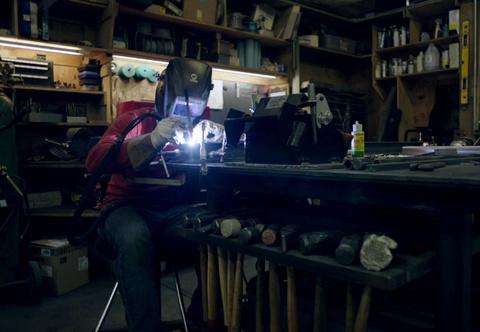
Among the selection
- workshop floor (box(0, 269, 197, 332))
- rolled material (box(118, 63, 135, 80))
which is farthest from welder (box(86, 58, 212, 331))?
rolled material (box(118, 63, 135, 80))

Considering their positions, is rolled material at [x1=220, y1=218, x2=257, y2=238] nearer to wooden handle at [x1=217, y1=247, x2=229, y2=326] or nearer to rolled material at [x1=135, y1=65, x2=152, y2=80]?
wooden handle at [x1=217, y1=247, x2=229, y2=326]

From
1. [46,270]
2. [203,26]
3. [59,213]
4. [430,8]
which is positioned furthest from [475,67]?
[46,270]

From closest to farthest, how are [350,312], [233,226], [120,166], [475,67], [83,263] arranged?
[350,312], [233,226], [120,166], [83,263], [475,67]

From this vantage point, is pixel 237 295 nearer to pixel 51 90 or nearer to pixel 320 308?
pixel 320 308

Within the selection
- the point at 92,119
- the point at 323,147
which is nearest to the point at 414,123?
the point at 92,119

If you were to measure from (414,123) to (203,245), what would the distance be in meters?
3.88

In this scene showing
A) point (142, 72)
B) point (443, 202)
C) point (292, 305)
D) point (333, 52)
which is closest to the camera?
point (443, 202)

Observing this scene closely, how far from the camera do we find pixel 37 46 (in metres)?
3.00

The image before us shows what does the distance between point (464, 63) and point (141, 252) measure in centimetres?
350

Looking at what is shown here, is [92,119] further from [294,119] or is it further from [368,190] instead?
[368,190]

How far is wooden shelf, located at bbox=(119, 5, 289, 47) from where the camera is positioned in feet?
10.9

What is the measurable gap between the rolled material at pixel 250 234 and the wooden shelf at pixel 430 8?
3.77 meters

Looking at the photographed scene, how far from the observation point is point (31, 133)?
3297mm

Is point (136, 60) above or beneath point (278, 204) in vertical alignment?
above
